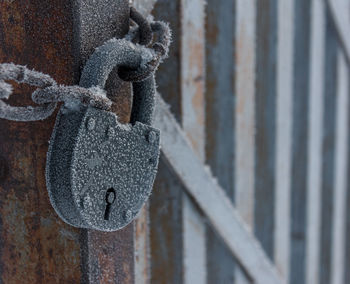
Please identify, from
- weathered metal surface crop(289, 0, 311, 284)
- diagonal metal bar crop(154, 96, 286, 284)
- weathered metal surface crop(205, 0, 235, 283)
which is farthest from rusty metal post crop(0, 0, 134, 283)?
weathered metal surface crop(289, 0, 311, 284)

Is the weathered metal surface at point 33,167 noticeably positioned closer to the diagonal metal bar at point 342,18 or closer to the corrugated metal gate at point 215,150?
the corrugated metal gate at point 215,150

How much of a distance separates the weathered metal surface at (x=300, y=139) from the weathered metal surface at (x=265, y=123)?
0.69 feet

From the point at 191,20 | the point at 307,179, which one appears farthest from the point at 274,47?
the point at 307,179

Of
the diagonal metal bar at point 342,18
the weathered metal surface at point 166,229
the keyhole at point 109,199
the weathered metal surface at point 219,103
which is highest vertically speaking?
the diagonal metal bar at point 342,18

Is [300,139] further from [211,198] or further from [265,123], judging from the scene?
[211,198]

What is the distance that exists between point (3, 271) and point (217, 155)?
704 mm

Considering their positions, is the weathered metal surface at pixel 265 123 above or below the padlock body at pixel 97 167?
above

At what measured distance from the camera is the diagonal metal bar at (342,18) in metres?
1.69

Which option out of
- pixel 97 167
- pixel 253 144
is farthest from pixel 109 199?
pixel 253 144

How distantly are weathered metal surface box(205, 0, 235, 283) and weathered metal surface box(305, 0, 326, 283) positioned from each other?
537 mm

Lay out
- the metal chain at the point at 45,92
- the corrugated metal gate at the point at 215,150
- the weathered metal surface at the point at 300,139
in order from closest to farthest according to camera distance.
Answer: the metal chain at the point at 45,92
the corrugated metal gate at the point at 215,150
the weathered metal surface at the point at 300,139

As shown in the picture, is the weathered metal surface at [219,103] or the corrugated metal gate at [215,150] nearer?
the corrugated metal gate at [215,150]

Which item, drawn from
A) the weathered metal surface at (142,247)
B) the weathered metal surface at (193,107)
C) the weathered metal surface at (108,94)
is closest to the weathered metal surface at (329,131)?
the weathered metal surface at (193,107)

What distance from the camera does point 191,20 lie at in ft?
3.26
